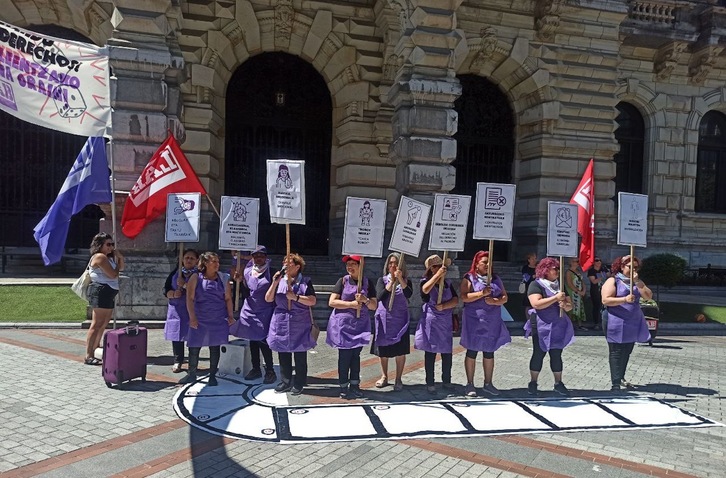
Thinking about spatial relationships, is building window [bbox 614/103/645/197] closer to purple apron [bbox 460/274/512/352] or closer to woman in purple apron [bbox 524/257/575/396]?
woman in purple apron [bbox 524/257/575/396]

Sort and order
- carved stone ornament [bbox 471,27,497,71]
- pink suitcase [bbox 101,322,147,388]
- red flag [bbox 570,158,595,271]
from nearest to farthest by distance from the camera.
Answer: pink suitcase [bbox 101,322,147,388] < red flag [bbox 570,158,595,271] < carved stone ornament [bbox 471,27,497,71]

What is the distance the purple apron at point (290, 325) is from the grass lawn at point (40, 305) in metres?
6.18

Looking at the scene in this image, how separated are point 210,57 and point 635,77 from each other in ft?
48.9

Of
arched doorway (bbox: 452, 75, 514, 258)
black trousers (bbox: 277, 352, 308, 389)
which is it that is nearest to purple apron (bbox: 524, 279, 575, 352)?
black trousers (bbox: 277, 352, 308, 389)

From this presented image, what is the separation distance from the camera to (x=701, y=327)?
13.2 metres

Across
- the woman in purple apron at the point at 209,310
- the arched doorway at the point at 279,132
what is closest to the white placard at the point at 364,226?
the woman in purple apron at the point at 209,310

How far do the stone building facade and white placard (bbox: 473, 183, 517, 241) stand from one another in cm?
499

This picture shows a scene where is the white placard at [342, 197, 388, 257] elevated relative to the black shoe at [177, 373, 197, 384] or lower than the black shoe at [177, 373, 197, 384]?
elevated

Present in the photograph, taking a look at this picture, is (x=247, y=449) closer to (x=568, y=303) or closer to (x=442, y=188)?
(x=568, y=303)

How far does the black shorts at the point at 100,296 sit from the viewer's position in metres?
7.80

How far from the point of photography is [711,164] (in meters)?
21.1

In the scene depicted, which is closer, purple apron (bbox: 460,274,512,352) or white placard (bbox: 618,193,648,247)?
purple apron (bbox: 460,274,512,352)

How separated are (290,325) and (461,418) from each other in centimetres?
229

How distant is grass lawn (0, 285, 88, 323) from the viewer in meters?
10.9
